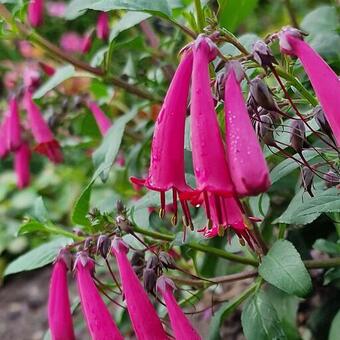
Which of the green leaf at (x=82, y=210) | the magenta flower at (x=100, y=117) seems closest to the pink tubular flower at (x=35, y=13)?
the magenta flower at (x=100, y=117)

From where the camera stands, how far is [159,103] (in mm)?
2299

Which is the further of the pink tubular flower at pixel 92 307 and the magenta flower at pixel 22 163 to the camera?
the magenta flower at pixel 22 163

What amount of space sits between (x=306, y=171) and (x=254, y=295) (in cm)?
43

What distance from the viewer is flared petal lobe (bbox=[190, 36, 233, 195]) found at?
1.09 metres

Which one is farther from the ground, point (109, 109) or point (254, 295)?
point (109, 109)

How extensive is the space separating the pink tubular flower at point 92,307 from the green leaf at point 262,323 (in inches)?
12.7

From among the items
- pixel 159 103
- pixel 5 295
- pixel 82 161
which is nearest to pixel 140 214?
pixel 159 103

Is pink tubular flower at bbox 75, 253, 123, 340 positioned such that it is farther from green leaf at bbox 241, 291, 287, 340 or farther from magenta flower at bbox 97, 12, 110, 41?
magenta flower at bbox 97, 12, 110, 41

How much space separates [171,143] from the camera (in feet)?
3.87

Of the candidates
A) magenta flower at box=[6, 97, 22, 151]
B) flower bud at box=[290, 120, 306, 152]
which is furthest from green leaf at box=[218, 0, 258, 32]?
magenta flower at box=[6, 97, 22, 151]

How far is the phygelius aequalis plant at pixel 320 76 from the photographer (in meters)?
1.10

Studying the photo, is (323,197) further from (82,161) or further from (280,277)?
(82,161)

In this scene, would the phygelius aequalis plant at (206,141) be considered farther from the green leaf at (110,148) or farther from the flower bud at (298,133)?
the green leaf at (110,148)

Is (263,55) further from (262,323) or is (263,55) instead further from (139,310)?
(262,323)
